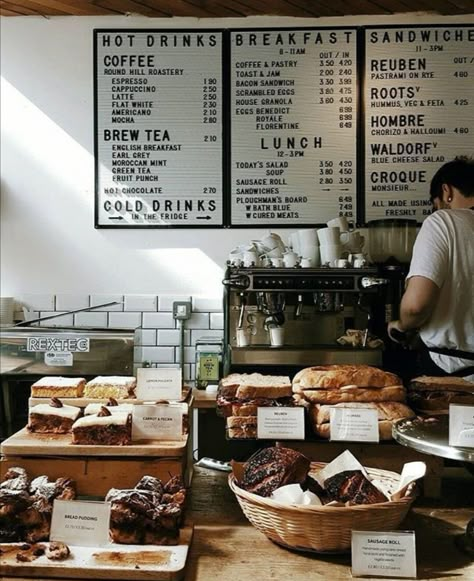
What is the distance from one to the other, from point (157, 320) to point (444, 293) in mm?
1689

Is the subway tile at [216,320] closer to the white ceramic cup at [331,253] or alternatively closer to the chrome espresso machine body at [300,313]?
the chrome espresso machine body at [300,313]

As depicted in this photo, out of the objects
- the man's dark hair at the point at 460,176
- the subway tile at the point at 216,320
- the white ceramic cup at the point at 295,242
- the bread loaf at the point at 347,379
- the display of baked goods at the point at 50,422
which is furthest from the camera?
the subway tile at the point at 216,320

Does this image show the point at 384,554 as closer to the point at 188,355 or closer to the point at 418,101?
the point at 188,355

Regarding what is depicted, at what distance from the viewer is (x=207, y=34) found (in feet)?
11.8

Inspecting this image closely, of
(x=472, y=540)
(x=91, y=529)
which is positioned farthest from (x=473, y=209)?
(x=91, y=529)

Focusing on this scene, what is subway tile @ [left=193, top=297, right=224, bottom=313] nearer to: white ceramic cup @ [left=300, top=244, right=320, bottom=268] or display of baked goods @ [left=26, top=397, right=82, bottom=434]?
white ceramic cup @ [left=300, top=244, right=320, bottom=268]

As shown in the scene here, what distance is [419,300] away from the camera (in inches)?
98.2

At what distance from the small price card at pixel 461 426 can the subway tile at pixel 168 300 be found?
7.99ft

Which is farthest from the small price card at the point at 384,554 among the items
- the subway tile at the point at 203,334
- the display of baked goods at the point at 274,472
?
the subway tile at the point at 203,334

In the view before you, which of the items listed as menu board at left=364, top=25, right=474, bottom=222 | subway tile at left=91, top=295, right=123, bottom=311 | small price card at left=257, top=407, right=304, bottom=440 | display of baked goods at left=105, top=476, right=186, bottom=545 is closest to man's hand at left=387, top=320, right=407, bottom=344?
menu board at left=364, top=25, right=474, bottom=222

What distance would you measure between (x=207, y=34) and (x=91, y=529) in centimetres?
303

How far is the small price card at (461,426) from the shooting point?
1265mm

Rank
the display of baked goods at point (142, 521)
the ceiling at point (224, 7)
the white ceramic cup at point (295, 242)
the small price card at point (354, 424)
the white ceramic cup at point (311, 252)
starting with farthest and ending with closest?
the ceiling at point (224, 7) < the white ceramic cup at point (295, 242) < the white ceramic cup at point (311, 252) < the small price card at point (354, 424) < the display of baked goods at point (142, 521)

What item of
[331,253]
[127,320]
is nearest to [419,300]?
[331,253]
